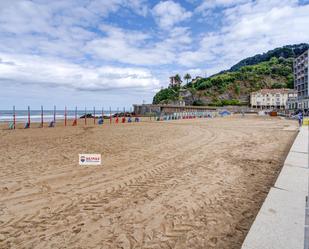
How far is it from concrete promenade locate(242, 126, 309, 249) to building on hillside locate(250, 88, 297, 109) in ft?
306

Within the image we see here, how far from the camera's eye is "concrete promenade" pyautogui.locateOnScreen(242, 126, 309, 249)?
2307 millimetres

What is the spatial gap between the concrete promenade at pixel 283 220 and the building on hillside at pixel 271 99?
3672 inches

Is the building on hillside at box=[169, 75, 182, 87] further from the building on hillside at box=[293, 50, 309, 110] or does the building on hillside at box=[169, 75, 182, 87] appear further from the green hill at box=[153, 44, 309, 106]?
the building on hillside at box=[293, 50, 309, 110]

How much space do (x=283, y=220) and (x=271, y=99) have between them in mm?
99397

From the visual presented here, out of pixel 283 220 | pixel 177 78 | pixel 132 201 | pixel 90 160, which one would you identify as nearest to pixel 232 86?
pixel 177 78

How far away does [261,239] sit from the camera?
7.84 feet

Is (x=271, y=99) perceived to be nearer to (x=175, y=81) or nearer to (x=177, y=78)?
(x=177, y=78)

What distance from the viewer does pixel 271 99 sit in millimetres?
89375


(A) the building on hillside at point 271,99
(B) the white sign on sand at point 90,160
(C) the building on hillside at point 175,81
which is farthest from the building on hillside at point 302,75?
(B) the white sign on sand at point 90,160

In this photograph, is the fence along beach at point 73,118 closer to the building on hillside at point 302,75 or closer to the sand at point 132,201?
the sand at point 132,201

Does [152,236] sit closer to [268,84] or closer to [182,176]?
[182,176]

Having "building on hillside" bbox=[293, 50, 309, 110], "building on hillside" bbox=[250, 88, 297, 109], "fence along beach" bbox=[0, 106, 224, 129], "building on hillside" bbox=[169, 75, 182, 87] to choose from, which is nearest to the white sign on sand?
"fence along beach" bbox=[0, 106, 224, 129]

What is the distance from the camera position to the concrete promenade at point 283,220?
2307 millimetres

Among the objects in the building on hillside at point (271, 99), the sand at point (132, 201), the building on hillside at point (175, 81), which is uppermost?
the building on hillside at point (175, 81)
